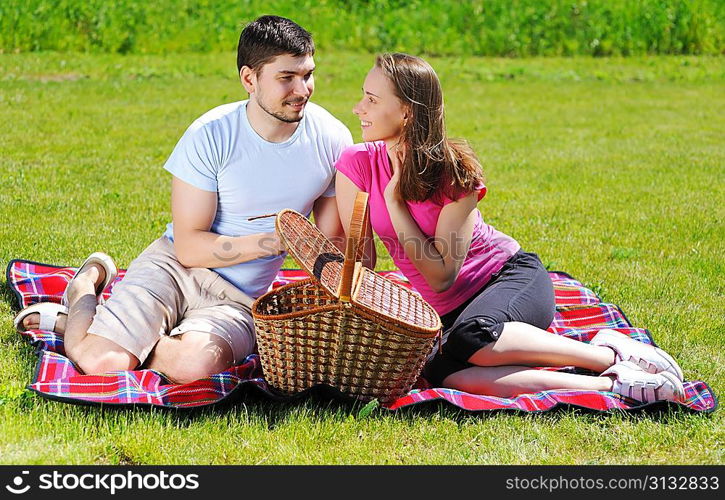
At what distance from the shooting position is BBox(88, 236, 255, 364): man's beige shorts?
13.6 feet

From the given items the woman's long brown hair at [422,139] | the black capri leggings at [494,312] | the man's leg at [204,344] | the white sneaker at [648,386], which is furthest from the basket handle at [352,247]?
the white sneaker at [648,386]

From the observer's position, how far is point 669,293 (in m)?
5.53

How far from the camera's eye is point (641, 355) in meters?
4.11

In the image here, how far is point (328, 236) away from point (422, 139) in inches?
28.3

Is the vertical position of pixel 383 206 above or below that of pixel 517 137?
above

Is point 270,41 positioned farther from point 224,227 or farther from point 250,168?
point 224,227

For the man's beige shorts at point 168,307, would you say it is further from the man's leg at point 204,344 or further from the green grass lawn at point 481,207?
the green grass lawn at point 481,207

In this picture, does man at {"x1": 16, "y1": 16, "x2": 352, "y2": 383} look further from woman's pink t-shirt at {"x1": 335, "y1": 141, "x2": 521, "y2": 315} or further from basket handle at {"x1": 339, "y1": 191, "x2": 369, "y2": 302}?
basket handle at {"x1": 339, "y1": 191, "x2": 369, "y2": 302}

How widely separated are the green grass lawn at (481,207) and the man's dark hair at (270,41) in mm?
1428

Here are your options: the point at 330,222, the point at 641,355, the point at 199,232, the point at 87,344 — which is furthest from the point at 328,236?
the point at 641,355

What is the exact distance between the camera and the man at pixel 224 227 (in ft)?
13.4
